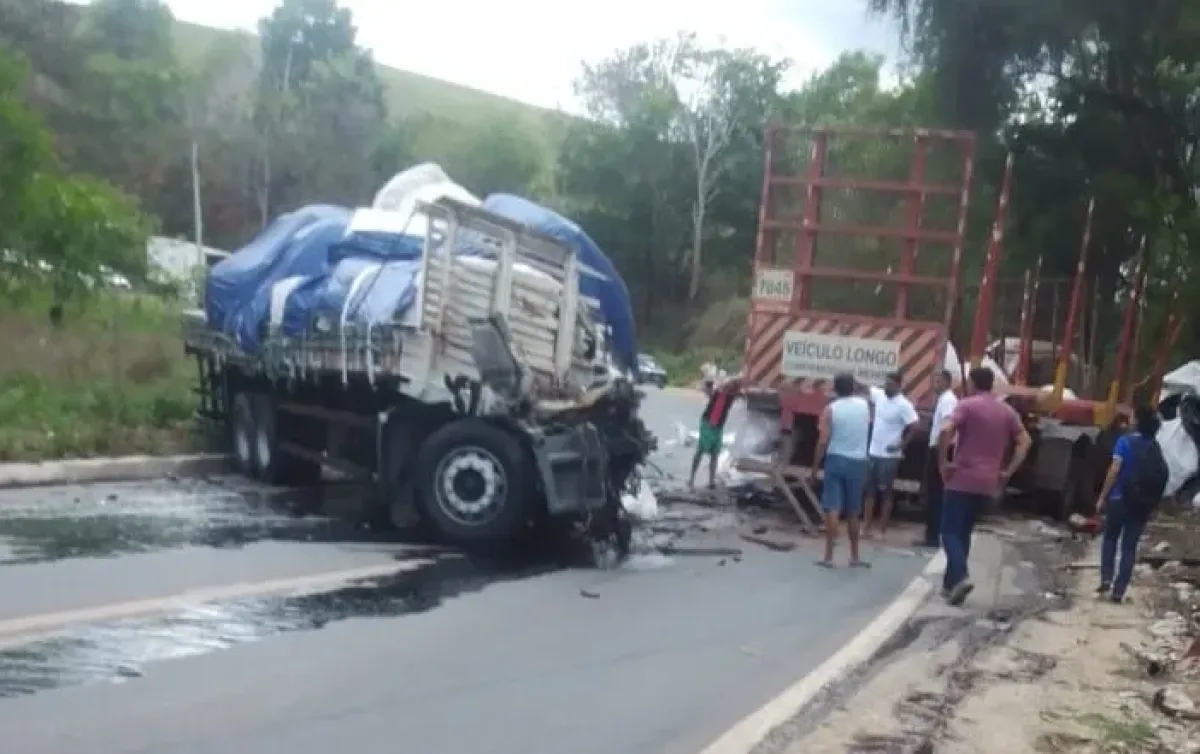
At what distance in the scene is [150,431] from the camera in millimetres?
18312

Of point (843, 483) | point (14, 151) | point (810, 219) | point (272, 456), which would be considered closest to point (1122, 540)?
point (843, 483)

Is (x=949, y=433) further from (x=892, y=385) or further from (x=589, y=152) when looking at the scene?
(x=589, y=152)

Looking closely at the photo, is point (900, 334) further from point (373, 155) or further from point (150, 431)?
point (373, 155)

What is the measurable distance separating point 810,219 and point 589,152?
51.1 m

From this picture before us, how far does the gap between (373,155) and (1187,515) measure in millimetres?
52751

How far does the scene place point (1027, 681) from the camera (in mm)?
8555

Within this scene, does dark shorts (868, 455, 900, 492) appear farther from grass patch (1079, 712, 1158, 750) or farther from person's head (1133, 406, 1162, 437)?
grass patch (1079, 712, 1158, 750)

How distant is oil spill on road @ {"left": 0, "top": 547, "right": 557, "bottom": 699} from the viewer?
290 inches

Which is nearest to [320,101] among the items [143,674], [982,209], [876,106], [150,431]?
[876,106]

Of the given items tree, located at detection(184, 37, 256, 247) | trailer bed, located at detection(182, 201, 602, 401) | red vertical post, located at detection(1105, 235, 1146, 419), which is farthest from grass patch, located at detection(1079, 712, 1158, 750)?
tree, located at detection(184, 37, 256, 247)

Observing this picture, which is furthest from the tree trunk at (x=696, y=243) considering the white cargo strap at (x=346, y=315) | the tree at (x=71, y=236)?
the white cargo strap at (x=346, y=315)

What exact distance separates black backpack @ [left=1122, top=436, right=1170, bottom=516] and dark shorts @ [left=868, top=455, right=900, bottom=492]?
128 inches

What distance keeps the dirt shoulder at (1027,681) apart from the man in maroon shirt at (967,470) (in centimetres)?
33

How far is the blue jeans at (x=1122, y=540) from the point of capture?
473 inches
